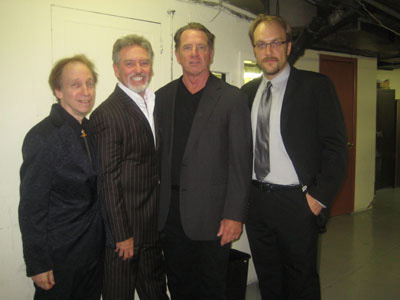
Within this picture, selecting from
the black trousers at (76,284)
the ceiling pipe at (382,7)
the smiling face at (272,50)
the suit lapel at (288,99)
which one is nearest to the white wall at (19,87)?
the black trousers at (76,284)

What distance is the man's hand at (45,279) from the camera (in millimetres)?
1354

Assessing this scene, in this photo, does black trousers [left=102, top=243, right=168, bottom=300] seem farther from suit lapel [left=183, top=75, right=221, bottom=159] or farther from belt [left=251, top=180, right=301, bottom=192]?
belt [left=251, top=180, right=301, bottom=192]

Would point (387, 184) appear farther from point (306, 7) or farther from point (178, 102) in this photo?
point (178, 102)

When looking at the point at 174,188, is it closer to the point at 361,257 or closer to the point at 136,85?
the point at 136,85

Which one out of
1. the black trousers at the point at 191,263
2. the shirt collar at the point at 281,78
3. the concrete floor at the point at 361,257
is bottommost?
the concrete floor at the point at 361,257

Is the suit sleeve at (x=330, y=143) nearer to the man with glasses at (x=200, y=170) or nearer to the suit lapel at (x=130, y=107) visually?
the man with glasses at (x=200, y=170)

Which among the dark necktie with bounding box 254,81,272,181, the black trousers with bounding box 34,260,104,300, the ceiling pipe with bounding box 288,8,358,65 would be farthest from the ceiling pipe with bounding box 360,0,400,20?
the black trousers with bounding box 34,260,104,300

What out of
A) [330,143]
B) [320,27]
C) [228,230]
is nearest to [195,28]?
[330,143]

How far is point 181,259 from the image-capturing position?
72.9 inches

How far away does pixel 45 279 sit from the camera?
1.36 m

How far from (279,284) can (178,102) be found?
4.23 ft

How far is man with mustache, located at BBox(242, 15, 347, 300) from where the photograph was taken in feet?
5.78

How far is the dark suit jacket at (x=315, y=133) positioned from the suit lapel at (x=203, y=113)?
0.41 meters

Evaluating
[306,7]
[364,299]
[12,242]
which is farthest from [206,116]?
[306,7]
